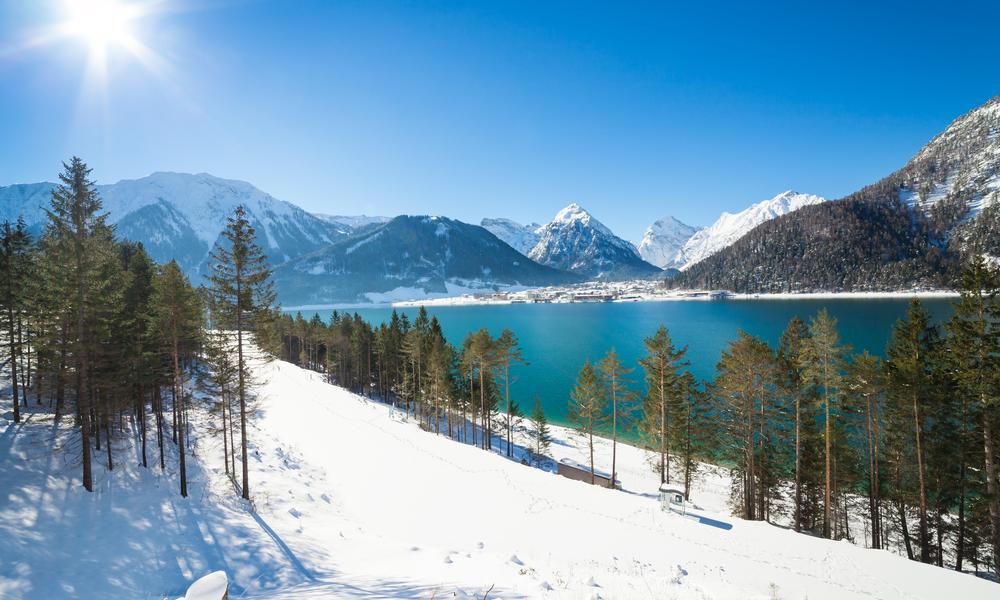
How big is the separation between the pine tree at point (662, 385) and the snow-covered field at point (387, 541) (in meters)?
7.84

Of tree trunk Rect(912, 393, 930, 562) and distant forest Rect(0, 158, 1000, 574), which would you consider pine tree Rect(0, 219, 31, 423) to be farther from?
tree trunk Rect(912, 393, 930, 562)

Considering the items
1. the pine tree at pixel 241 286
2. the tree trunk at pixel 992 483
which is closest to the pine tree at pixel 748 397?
the tree trunk at pixel 992 483

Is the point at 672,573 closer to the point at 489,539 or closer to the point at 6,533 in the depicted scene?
the point at 489,539

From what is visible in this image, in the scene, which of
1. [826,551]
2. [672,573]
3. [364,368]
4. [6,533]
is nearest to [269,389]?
[364,368]

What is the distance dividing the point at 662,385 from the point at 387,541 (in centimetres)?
1784

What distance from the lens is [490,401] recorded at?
37562mm

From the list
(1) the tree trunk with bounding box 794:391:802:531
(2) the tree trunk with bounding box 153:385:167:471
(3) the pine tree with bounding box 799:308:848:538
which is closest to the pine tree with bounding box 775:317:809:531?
(1) the tree trunk with bounding box 794:391:802:531

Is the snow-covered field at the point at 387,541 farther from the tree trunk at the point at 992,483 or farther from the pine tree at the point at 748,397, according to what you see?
the pine tree at the point at 748,397

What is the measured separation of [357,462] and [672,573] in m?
19.1

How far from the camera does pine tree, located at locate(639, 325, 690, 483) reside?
23.7 metres

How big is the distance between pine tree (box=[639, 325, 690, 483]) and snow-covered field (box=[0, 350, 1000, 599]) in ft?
25.7

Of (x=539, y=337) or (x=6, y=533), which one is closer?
(x=6, y=533)

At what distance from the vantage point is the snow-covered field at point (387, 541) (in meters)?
9.68

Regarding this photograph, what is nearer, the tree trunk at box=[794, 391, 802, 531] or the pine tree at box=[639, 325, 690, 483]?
the tree trunk at box=[794, 391, 802, 531]
